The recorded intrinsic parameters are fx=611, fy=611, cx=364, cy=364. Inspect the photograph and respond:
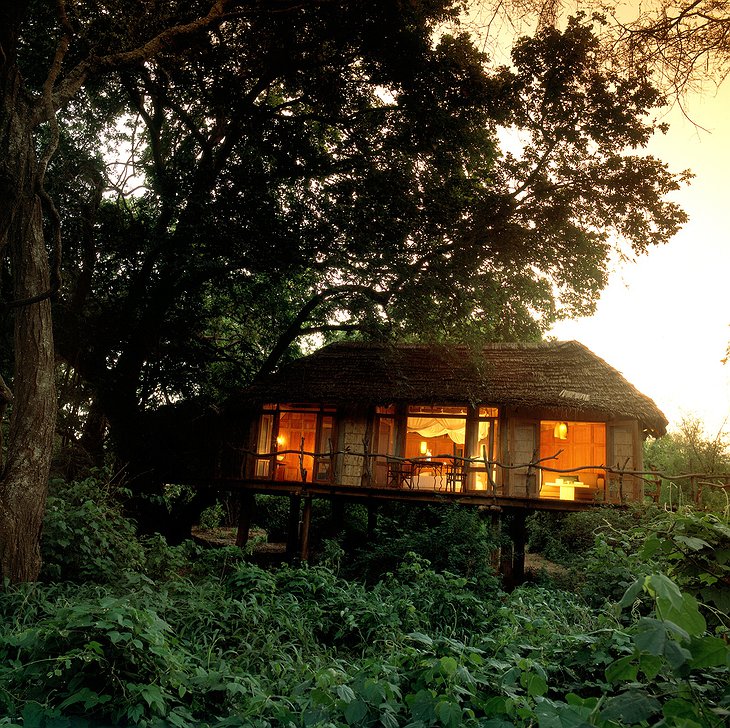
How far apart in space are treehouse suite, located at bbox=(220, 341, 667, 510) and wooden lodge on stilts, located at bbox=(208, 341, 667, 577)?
0.10 feet

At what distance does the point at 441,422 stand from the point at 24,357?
40.6 ft

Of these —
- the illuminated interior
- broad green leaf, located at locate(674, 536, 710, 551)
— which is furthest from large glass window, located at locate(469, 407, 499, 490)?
broad green leaf, located at locate(674, 536, 710, 551)

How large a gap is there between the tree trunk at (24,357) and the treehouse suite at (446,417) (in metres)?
6.85

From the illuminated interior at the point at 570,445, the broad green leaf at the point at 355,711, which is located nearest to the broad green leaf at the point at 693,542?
the broad green leaf at the point at 355,711

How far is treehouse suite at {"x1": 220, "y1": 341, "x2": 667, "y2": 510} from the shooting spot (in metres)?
14.0

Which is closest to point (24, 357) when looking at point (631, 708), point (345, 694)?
point (345, 694)

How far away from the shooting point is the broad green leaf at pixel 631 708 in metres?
1.60

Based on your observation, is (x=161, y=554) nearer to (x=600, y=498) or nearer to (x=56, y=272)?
(x=56, y=272)

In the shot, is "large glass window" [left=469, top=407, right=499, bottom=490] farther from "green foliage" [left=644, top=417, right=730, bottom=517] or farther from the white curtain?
"green foliage" [left=644, top=417, right=730, bottom=517]

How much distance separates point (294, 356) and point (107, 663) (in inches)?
593

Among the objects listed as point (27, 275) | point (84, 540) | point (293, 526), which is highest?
point (27, 275)

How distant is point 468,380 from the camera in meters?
15.3

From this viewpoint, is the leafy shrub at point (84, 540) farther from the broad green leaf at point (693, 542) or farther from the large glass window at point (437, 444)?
the broad green leaf at point (693, 542)

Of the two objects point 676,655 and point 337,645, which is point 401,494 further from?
point 676,655
